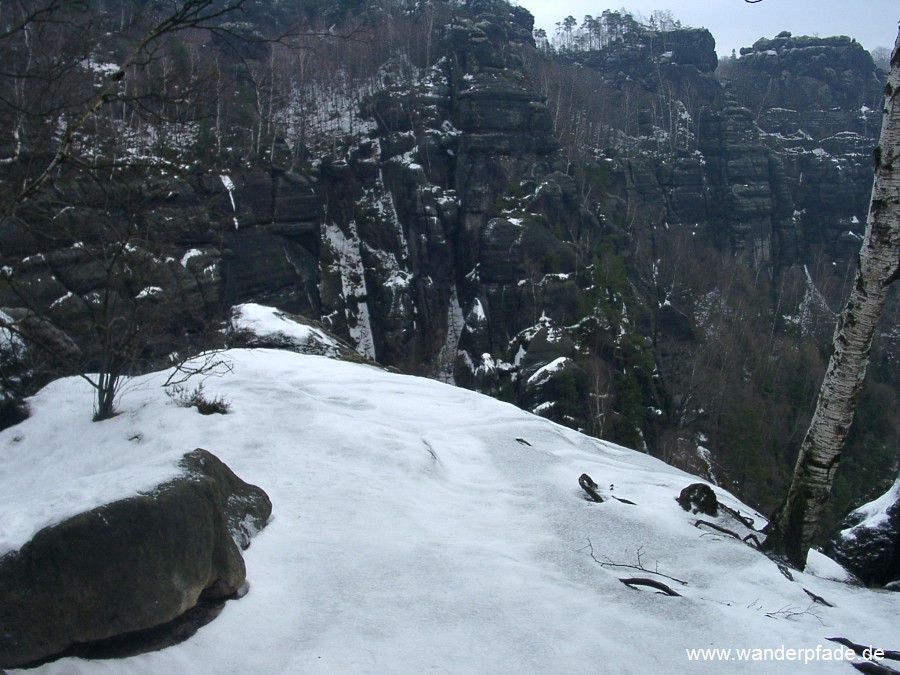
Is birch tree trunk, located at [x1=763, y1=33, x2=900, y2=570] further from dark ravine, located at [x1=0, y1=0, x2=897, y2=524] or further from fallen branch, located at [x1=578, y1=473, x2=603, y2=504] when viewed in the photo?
dark ravine, located at [x1=0, y1=0, x2=897, y2=524]

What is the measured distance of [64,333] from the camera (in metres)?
8.80

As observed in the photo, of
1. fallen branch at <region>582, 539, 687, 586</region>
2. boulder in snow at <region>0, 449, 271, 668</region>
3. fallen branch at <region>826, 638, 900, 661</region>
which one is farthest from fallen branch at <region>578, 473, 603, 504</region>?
boulder in snow at <region>0, 449, 271, 668</region>

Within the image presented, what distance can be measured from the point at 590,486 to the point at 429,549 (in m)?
1.91

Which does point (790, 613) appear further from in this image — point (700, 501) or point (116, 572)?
point (116, 572)

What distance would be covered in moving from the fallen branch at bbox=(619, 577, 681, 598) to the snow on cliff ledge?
6 cm

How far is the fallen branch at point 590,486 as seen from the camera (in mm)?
5214

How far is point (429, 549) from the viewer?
408 cm

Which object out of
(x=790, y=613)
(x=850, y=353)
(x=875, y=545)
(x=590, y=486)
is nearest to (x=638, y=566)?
(x=790, y=613)

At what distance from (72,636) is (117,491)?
677 mm

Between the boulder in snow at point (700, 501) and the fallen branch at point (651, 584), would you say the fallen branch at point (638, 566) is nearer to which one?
the fallen branch at point (651, 584)

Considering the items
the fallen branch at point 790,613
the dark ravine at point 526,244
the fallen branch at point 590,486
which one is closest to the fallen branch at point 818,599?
the fallen branch at point 790,613

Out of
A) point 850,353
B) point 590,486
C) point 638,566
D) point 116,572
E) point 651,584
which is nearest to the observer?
point 116,572

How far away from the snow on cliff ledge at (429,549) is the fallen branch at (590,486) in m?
0.12

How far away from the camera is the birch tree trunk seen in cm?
422
